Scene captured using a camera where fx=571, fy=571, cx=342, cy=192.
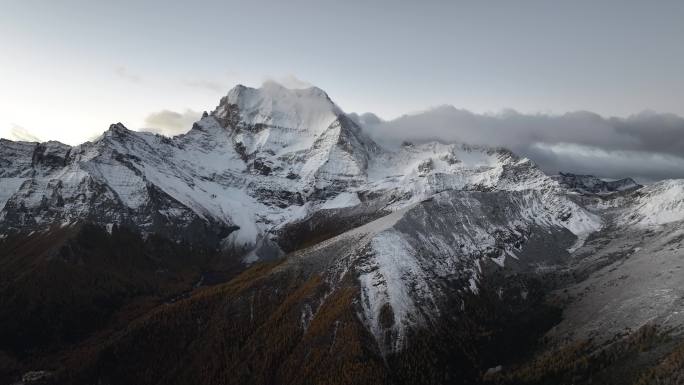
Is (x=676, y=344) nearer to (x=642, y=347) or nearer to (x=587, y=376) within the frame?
(x=642, y=347)

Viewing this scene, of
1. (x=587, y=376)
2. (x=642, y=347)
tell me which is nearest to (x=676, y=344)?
(x=642, y=347)

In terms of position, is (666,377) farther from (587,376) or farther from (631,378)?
(587,376)

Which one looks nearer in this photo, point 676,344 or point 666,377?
point 666,377

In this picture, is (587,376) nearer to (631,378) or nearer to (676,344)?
(631,378)

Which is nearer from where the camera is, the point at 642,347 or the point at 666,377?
the point at 666,377

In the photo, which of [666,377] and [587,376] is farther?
[587,376]

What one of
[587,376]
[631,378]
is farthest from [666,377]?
[587,376]
